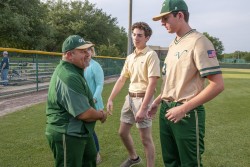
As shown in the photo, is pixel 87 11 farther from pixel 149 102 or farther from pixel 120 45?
pixel 149 102

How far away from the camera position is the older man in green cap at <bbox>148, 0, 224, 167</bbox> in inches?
103

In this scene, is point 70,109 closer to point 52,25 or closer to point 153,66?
point 153,66

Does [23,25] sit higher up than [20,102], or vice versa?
[23,25]

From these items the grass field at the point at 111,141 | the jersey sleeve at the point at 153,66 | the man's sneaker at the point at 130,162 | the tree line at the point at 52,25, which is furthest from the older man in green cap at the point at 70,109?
the tree line at the point at 52,25

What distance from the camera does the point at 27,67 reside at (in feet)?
45.0

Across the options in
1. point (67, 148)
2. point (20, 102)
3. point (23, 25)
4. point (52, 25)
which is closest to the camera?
point (67, 148)

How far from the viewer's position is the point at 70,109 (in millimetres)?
2842

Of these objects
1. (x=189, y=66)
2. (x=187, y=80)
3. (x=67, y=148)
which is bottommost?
(x=67, y=148)

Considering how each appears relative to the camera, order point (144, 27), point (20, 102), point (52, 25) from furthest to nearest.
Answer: point (52, 25)
point (20, 102)
point (144, 27)

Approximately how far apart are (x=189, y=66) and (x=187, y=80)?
0.13 metres

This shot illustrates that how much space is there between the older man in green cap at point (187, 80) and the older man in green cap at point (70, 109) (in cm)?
74

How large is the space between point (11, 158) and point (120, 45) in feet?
209

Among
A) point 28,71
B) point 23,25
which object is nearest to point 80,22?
point 23,25

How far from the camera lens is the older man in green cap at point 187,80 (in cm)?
261
